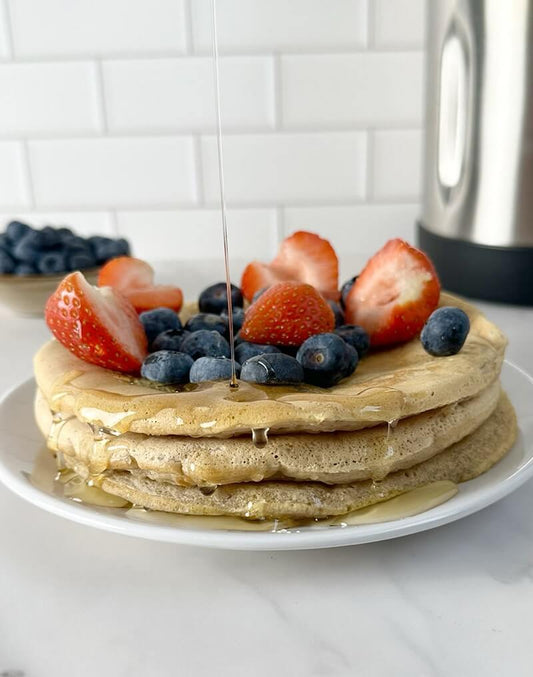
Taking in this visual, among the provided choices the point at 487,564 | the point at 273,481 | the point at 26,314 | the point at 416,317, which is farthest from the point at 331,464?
the point at 26,314

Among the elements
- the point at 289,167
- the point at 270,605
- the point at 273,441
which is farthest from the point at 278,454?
the point at 289,167

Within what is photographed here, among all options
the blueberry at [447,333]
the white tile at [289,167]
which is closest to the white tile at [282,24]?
the white tile at [289,167]

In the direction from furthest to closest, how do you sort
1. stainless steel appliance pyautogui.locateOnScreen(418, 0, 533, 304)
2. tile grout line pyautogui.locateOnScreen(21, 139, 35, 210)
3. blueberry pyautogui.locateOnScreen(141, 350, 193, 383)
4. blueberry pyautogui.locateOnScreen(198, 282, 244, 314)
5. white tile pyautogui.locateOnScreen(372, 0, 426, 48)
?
tile grout line pyautogui.locateOnScreen(21, 139, 35, 210) → white tile pyautogui.locateOnScreen(372, 0, 426, 48) → stainless steel appliance pyautogui.locateOnScreen(418, 0, 533, 304) → blueberry pyautogui.locateOnScreen(198, 282, 244, 314) → blueberry pyautogui.locateOnScreen(141, 350, 193, 383)

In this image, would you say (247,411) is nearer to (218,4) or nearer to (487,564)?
(487,564)

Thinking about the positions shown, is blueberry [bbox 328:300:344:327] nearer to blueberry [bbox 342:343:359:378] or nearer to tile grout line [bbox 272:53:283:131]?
blueberry [bbox 342:343:359:378]

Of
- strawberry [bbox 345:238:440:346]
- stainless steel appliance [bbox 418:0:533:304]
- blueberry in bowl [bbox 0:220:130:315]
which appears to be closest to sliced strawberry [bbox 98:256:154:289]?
strawberry [bbox 345:238:440:346]

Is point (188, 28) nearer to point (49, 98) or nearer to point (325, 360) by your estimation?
point (49, 98)
